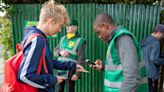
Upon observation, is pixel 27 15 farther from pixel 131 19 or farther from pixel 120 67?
pixel 120 67

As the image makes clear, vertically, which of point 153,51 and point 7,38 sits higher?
point 7,38

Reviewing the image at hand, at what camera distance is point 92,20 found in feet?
17.8

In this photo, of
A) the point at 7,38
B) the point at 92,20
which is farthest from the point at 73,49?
the point at 7,38

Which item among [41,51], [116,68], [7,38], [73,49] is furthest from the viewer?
[7,38]

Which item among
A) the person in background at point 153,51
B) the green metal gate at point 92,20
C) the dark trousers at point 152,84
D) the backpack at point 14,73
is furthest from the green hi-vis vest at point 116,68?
the green metal gate at point 92,20

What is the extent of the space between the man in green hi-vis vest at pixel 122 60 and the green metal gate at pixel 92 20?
238 cm

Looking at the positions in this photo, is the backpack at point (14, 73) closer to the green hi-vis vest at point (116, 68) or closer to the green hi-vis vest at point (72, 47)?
the green hi-vis vest at point (116, 68)

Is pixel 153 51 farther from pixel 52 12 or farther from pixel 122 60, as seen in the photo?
pixel 52 12

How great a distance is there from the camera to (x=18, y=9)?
5.86 m

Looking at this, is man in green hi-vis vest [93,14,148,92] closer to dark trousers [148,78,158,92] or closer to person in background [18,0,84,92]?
person in background [18,0,84,92]

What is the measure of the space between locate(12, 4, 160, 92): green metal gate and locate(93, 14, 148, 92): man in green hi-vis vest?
7.81 ft

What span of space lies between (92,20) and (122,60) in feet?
9.64

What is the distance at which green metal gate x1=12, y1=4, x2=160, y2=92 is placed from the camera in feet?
16.7

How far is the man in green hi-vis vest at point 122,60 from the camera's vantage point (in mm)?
2529
